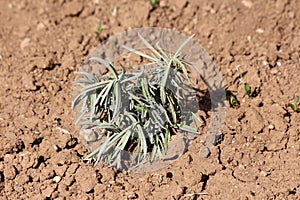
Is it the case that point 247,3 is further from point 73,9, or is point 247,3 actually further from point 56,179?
point 56,179

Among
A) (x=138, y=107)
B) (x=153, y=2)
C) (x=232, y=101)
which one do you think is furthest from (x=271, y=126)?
(x=153, y=2)

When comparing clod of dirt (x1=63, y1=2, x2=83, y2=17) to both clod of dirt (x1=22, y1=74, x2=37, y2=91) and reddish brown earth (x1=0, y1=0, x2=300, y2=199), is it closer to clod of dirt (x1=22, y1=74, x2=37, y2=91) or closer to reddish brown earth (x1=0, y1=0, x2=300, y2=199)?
reddish brown earth (x1=0, y1=0, x2=300, y2=199)

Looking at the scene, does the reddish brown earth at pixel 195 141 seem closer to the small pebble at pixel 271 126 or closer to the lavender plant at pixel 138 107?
the small pebble at pixel 271 126

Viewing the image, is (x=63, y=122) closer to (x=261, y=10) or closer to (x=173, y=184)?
(x=173, y=184)

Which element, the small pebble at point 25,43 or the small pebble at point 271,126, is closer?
the small pebble at point 271,126

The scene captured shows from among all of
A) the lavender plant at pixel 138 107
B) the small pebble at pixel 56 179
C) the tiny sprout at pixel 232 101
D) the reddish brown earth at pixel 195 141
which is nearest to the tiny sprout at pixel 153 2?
the reddish brown earth at pixel 195 141

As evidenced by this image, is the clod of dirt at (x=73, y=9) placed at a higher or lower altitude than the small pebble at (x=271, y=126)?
higher
